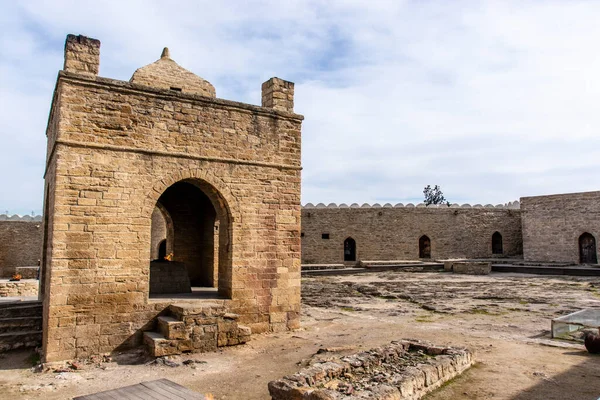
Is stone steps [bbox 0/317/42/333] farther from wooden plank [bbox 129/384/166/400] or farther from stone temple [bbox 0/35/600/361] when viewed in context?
wooden plank [bbox 129/384/166/400]

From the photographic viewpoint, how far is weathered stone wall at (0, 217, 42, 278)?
21.8 m

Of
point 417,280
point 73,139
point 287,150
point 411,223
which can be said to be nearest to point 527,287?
point 417,280

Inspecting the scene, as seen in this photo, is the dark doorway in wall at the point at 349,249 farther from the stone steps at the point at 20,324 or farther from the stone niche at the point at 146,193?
the stone steps at the point at 20,324

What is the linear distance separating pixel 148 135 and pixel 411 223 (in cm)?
2030

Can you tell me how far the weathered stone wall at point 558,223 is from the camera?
23594 mm

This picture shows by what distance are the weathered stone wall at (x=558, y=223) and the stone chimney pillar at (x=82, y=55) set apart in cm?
2452

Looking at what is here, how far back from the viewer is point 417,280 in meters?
19.4

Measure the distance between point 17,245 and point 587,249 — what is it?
29.1 meters

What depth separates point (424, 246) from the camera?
87.4 ft

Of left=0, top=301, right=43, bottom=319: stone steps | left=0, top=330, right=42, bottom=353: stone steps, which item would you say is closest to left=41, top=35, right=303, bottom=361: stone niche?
left=0, top=301, right=43, bottom=319: stone steps

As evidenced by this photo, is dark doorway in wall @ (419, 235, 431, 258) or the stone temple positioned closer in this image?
the stone temple

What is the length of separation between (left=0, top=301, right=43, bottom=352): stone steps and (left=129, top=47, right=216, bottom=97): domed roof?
5.00 meters

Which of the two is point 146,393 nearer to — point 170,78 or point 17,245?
point 170,78

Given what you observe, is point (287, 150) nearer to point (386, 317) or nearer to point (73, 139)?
point (73, 139)
